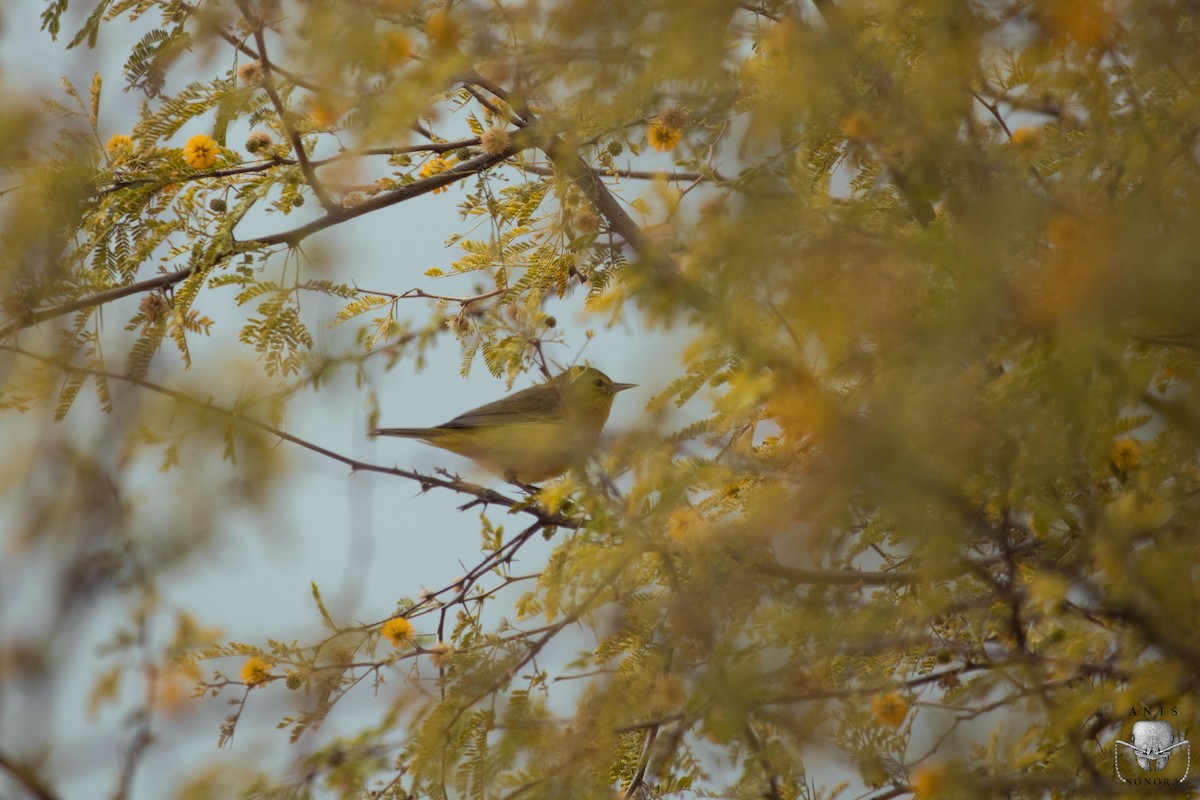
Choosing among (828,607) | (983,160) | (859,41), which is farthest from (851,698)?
(859,41)

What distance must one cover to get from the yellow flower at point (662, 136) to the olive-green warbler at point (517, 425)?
805 mm

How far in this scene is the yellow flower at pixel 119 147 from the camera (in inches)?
132

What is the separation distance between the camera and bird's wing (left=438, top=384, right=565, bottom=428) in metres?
5.26

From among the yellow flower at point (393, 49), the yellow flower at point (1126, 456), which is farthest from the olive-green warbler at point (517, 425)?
the yellow flower at point (1126, 456)

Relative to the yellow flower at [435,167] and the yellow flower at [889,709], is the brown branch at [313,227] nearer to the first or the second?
the yellow flower at [435,167]

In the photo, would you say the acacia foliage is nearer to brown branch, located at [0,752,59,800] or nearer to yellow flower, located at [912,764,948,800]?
yellow flower, located at [912,764,948,800]

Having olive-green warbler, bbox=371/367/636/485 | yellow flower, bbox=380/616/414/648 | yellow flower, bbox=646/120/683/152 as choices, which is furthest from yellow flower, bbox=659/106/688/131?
yellow flower, bbox=380/616/414/648

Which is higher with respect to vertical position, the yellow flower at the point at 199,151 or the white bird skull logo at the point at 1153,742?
the yellow flower at the point at 199,151

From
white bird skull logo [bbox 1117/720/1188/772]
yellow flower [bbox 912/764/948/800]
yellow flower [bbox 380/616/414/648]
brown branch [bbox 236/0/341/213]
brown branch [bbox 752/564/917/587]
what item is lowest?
yellow flower [bbox 912/764/948/800]

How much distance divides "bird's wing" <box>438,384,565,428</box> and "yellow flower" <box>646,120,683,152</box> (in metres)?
1.79

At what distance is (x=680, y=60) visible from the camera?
176 cm

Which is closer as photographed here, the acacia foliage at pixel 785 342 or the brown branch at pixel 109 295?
the acacia foliage at pixel 785 342

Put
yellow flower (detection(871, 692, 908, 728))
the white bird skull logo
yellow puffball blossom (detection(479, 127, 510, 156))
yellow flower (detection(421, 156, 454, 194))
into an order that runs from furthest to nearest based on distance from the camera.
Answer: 1. yellow flower (detection(421, 156, 454, 194))
2. yellow puffball blossom (detection(479, 127, 510, 156))
3. yellow flower (detection(871, 692, 908, 728))
4. the white bird skull logo

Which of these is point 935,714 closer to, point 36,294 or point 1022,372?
point 1022,372
